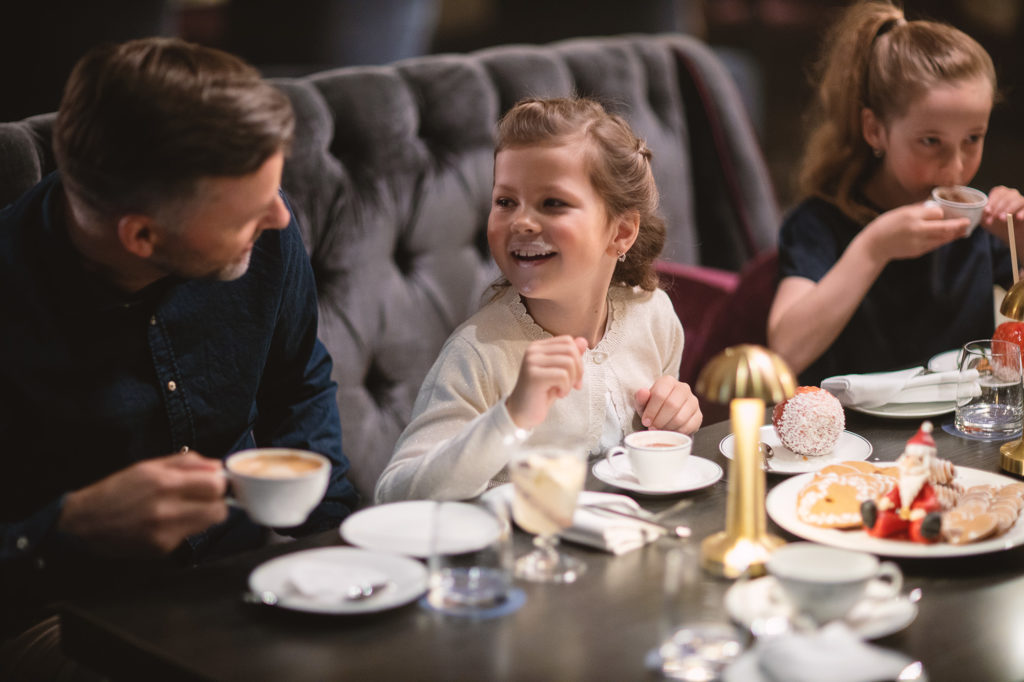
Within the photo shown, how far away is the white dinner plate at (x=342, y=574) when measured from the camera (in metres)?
1.11

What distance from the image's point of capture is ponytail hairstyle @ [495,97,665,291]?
5.73ft

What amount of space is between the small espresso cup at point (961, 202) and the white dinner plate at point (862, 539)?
0.71 m

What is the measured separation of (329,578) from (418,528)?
164 millimetres

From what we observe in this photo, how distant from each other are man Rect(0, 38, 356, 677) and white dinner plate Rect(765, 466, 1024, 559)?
0.63 m

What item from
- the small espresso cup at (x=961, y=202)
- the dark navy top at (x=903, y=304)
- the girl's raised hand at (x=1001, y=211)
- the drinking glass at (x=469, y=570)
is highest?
the small espresso cup at (x=961, y=202)

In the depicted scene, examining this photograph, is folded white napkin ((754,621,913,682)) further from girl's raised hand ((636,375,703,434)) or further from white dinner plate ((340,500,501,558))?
girl's raised hand ((636,375,703,434))

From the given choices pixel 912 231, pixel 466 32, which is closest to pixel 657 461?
pixel 912 231

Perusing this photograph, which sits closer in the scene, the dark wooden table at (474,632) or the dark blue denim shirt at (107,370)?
the dark wooden table at (474,632)

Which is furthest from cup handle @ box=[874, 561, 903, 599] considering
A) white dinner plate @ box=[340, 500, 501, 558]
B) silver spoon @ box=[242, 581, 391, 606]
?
silver spoon @ box=[242, 581, 391, 606]

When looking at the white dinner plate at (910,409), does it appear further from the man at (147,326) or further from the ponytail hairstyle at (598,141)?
the man at (147,326)

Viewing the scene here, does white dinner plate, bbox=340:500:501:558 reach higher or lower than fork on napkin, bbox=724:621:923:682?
lower

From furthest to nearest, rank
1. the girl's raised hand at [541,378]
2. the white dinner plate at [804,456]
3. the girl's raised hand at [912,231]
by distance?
the girl's raised hand at [912,231] → the white dinner plate at [804,456] → the girl's raised hand at [541,378]

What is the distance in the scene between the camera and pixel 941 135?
83.7 inches

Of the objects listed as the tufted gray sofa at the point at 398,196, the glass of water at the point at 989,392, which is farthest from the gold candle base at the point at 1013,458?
the tufted gray sofa at the point at 398,196
